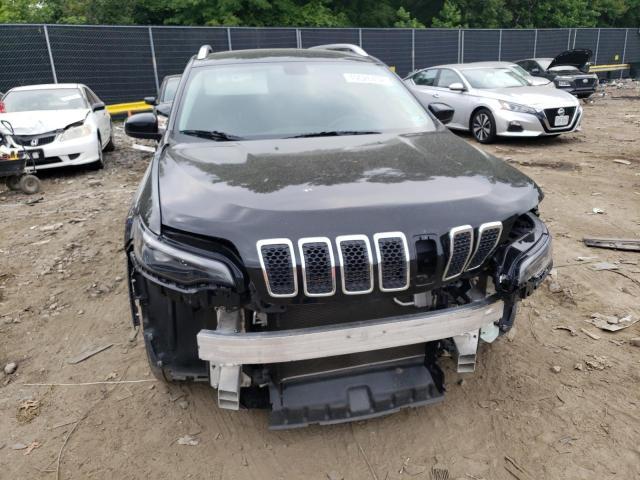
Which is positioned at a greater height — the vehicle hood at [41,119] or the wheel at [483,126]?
the vehicle hood at [41,119]

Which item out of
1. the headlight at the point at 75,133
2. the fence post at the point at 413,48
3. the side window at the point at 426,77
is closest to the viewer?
the headlight at the point at 75,133

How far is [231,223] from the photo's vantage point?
1947mm

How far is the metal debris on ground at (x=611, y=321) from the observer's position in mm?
3311

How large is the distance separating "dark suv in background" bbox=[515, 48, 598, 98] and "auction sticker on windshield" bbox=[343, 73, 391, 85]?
14.4 m

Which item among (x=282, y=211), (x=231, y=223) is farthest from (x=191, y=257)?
(x=282, y=211)

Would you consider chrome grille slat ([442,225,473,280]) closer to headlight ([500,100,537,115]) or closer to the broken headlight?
the broken headlight

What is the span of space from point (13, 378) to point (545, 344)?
3.25 m

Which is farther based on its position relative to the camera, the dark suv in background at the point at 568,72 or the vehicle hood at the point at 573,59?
the dark suv in background at the point at 568,72

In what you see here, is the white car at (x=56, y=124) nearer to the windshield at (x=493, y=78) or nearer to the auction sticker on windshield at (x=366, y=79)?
the auction sticker on windshield at (x=366, y=79)

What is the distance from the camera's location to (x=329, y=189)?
2.14 m

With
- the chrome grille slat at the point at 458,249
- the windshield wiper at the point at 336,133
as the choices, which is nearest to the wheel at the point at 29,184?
the windshield wiper at the point at 336,133

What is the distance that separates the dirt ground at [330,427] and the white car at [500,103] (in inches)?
215

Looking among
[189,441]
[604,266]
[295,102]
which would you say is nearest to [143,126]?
[295,102]

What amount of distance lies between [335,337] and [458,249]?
610 millimetres
